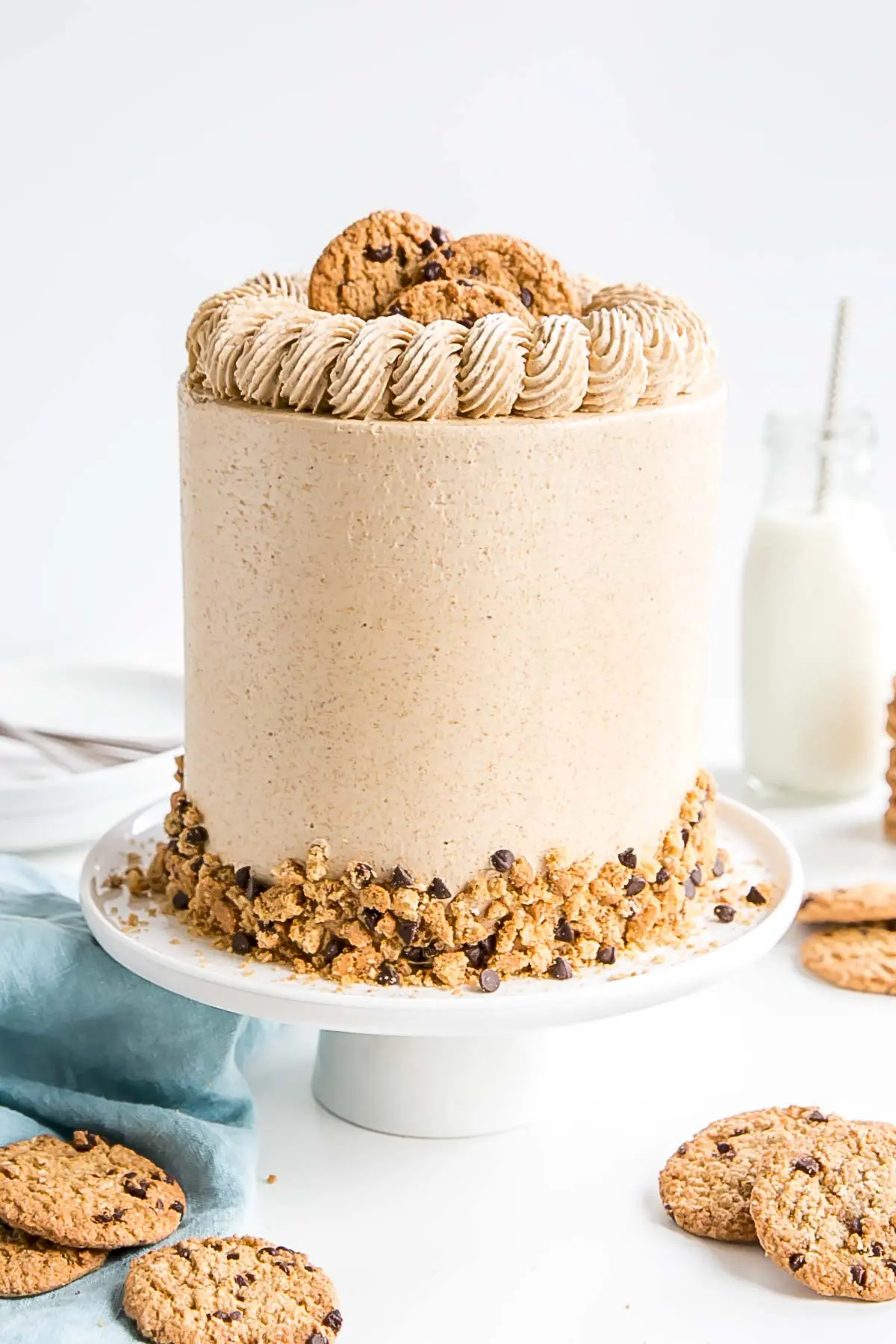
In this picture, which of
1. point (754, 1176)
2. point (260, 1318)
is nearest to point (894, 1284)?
point (754, 1176)

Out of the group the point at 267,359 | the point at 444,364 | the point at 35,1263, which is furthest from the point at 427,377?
the point at 35,1263

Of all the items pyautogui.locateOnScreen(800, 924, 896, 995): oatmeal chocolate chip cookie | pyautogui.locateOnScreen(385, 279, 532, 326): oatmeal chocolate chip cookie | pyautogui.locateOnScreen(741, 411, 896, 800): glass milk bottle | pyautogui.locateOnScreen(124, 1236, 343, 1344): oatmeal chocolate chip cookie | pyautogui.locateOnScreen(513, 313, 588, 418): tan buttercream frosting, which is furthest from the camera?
pyautogui.locateOnScreen(741, 411, 896, 800): glass milk bottle

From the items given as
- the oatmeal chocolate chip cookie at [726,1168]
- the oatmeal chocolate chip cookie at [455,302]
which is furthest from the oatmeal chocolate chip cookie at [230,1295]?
the oatmeal chocolate chip cookie at [455,302]

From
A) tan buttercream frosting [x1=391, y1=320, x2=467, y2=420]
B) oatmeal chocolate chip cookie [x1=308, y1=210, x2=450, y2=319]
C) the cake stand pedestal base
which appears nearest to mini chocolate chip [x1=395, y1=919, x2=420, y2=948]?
the cake stand pedestal base

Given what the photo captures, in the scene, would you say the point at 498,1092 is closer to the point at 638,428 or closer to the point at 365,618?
the point at 365,618

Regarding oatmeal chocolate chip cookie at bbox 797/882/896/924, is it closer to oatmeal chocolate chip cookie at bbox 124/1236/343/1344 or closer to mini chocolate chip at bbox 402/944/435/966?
→ mini chocolate chip at bbox 402/944/435/966

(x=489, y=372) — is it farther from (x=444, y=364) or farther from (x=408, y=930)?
(x=408, y=930)

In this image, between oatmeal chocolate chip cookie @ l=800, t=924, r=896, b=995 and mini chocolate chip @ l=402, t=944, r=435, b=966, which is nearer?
mini chocolate chip @ l=402, t=944, r=435, b=966
